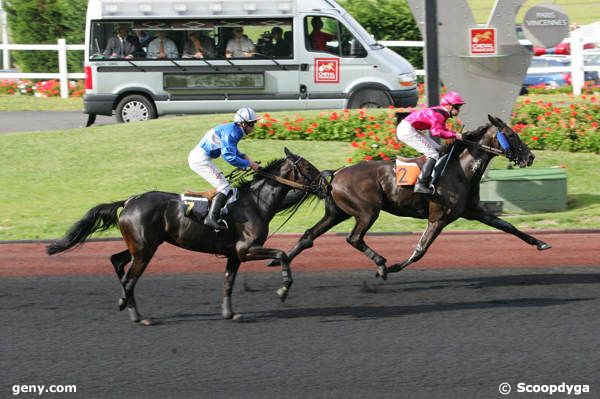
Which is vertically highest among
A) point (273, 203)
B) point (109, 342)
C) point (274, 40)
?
point (274, 40)

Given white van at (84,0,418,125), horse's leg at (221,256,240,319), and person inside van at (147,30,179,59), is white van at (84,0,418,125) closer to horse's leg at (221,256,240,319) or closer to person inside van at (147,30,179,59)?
person inside van at (147,30,179,59)

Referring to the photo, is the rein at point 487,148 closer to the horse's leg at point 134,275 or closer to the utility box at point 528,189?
the utility box at point 528,189

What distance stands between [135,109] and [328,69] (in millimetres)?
4116

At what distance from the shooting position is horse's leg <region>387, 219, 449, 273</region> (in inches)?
416

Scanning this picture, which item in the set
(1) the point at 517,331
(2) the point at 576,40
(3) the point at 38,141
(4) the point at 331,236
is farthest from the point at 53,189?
(2) the point at 576,40

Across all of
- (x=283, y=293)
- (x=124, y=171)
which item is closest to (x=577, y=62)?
(x=124, y=171)

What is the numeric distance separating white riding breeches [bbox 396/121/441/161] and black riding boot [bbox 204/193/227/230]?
2.65 metres

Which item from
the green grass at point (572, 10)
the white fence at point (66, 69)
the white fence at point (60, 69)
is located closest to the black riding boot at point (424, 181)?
the white fence at point (66, 69)

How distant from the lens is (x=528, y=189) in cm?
1401

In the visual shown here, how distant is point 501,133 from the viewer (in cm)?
1091

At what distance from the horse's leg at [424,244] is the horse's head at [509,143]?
1.03 metres

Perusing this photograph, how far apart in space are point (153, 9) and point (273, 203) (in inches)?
471

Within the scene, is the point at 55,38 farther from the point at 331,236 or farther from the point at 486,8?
the point at 486,8

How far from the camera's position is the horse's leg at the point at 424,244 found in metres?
10.6
